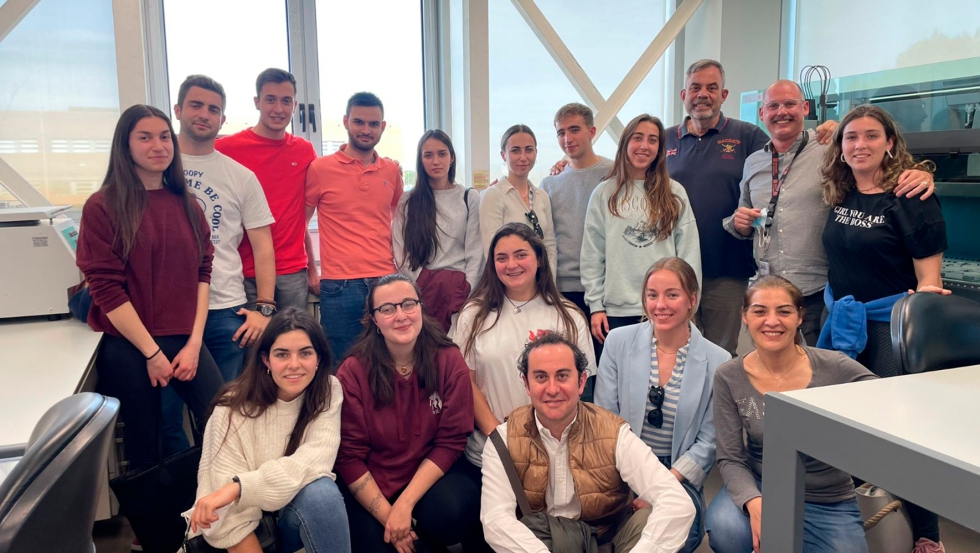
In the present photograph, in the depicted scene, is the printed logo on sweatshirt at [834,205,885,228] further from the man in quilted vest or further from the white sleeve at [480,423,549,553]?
the white sleeve at [480,423,549,553]

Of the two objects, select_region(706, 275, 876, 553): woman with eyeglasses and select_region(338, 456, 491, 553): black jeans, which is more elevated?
select_region(706, 275, 876, 553): woman with eyeglasses

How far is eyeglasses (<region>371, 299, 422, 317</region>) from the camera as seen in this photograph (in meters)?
2.09

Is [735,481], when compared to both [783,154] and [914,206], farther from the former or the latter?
[783,154]

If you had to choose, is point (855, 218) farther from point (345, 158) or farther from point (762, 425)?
point (345, 158)

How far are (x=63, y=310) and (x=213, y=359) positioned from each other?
0.74 m

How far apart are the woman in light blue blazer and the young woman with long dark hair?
4.69ft

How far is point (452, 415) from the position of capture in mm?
2121

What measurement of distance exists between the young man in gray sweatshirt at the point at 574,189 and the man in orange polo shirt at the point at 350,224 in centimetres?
77

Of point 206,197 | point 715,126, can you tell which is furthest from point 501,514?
point 715,126

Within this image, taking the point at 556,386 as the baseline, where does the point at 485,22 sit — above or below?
above

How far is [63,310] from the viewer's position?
8.38 ft

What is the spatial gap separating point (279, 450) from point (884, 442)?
158 centimetres

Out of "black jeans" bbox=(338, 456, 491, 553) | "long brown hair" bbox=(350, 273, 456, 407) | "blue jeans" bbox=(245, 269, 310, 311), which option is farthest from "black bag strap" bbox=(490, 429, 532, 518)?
"blue jeans" bbox=(245, 269, 310, 311)

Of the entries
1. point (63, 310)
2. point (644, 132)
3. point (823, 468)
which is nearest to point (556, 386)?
point (823, 468)
